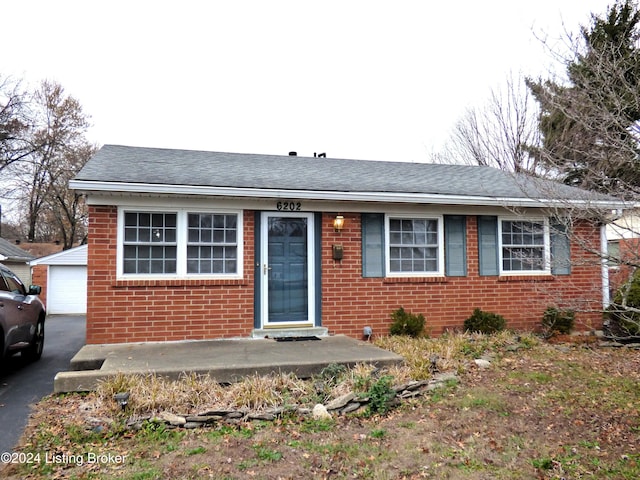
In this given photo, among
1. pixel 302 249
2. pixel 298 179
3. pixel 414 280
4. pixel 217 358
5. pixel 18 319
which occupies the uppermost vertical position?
pixel 298 179

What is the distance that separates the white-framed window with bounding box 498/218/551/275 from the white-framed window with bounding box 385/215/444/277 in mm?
1362

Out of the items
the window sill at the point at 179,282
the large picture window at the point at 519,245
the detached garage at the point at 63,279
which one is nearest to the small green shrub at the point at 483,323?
the large picture window at the point at 519,245

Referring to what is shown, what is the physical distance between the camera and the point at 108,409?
4.35m

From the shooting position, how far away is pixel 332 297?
769 cm

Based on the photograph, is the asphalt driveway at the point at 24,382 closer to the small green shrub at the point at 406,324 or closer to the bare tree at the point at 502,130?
the small green shrub at the point at 406,324

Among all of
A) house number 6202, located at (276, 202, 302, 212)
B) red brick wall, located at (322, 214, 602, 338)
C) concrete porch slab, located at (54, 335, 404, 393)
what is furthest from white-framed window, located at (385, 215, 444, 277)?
concrete porch slab, located at (54, 335, 404, 393)

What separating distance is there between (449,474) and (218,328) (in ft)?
Answer: 15.4

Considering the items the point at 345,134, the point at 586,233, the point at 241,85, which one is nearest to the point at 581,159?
the point at 586,233

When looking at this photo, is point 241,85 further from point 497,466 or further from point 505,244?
point 497,466

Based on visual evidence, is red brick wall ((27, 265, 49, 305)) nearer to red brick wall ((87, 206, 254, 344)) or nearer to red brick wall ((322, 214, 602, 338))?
red brick wall ((87, 206, 254, 344))

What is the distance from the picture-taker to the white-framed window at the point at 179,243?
22.5ft

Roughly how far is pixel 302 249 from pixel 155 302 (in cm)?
264

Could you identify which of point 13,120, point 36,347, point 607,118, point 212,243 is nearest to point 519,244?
point 607,118

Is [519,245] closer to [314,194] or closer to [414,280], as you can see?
[414,280]
